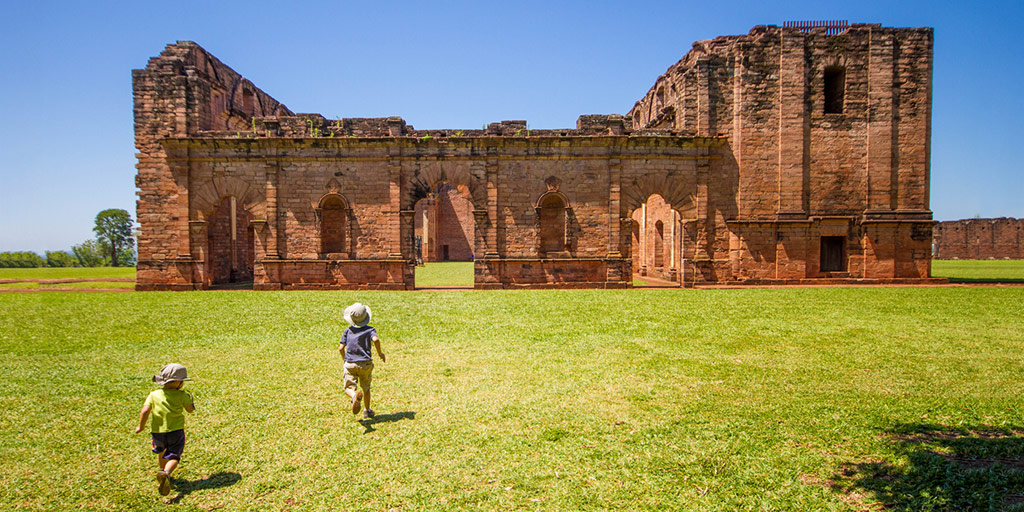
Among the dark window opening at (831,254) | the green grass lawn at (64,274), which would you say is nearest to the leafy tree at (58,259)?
the green grass lawn at (64,274)

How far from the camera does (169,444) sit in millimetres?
3725

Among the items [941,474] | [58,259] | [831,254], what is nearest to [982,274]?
[831,254]

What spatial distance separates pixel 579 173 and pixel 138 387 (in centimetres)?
1428

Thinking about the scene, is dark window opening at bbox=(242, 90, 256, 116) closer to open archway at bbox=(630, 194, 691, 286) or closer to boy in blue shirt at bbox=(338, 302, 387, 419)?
open archway at bbox=(630, 194, 691, 286)

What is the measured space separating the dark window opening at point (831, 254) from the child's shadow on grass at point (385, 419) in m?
18.3

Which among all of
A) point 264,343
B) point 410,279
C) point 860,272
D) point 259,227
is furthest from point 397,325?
point 860,272

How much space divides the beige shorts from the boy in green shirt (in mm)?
1474

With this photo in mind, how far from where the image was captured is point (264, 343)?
8.65 m

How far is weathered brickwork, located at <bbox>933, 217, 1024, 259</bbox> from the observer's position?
38.4 m

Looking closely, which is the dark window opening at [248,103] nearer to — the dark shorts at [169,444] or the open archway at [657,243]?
the open archway at [657,243]

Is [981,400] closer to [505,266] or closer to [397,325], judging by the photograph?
[397,325]

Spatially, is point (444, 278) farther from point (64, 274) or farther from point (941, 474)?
point (64, 274)

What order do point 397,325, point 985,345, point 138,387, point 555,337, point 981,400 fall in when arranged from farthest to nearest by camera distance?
1. point 397,325
2. point 555,337
3. point 985,345
4. point 138,387
5. point 981,400

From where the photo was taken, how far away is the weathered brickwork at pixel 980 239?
38.4 metres
